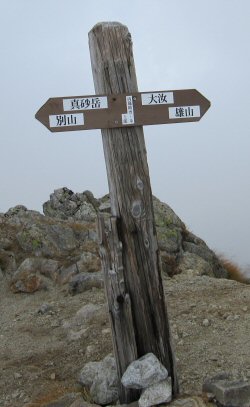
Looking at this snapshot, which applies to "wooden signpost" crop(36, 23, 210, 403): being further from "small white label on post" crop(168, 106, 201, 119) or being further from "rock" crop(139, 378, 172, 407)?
"rock" crop(139, 378, 172, 407)

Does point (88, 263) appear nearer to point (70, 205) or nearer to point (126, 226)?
point (70, 205)

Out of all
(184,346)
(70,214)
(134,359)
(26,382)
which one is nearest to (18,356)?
(26,382)

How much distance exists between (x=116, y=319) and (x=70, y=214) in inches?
369

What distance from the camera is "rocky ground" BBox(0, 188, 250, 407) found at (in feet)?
19.1

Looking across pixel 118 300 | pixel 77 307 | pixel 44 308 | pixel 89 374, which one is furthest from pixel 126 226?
pixel 44 308

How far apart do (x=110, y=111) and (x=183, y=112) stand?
744 mm

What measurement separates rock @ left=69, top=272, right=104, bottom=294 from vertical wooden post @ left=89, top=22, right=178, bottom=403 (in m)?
4.57

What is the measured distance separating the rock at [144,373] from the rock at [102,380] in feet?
1.51

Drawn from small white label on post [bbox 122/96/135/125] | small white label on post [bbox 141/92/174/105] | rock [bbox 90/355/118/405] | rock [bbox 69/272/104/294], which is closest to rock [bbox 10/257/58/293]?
rock [bbox 69/272/104/294]

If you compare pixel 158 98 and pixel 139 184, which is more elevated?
pixel 158 98

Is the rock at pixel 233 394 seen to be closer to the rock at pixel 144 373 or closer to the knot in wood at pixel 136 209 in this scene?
the rock at pixel 144 373

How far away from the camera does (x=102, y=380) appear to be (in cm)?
498

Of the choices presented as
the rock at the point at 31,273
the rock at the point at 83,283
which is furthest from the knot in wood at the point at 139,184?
the rock at the point at 31,273

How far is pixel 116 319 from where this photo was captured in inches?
180
